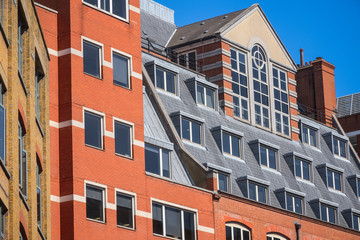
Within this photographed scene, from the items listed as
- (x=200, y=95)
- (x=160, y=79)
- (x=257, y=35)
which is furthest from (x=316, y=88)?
(x=160, y=79)

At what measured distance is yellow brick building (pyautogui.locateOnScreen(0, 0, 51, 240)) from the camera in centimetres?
2969

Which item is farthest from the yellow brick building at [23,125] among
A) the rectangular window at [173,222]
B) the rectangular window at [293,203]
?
the rectangular window at [293,203]

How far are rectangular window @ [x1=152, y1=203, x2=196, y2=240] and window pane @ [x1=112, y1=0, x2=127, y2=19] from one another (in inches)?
357

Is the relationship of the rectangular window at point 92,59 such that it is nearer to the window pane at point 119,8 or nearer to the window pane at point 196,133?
the window pane at point 119,8

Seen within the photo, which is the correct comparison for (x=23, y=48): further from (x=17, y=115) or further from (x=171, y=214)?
(x=171, y=214)

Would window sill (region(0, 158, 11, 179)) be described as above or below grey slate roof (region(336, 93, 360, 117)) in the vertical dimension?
below

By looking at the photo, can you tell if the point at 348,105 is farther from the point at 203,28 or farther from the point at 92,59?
the point at 92,59

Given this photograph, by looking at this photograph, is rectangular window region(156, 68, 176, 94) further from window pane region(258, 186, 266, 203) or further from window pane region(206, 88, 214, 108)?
window pane region(258, 186, 266, 203)

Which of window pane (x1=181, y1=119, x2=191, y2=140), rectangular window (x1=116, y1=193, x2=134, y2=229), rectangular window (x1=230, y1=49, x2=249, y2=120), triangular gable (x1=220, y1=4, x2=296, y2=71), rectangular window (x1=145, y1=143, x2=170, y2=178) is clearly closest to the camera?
rectangular window (x1=116, y1=193, x2=134, y2=229)

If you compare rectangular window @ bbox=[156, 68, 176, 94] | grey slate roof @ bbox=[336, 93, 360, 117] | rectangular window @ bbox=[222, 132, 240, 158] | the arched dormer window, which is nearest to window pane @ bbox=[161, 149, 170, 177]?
the arched dormer window

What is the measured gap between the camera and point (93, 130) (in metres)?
43.9

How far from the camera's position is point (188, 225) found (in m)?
48.8

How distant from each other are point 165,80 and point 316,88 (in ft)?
79.0

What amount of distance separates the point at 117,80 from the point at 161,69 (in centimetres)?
839
